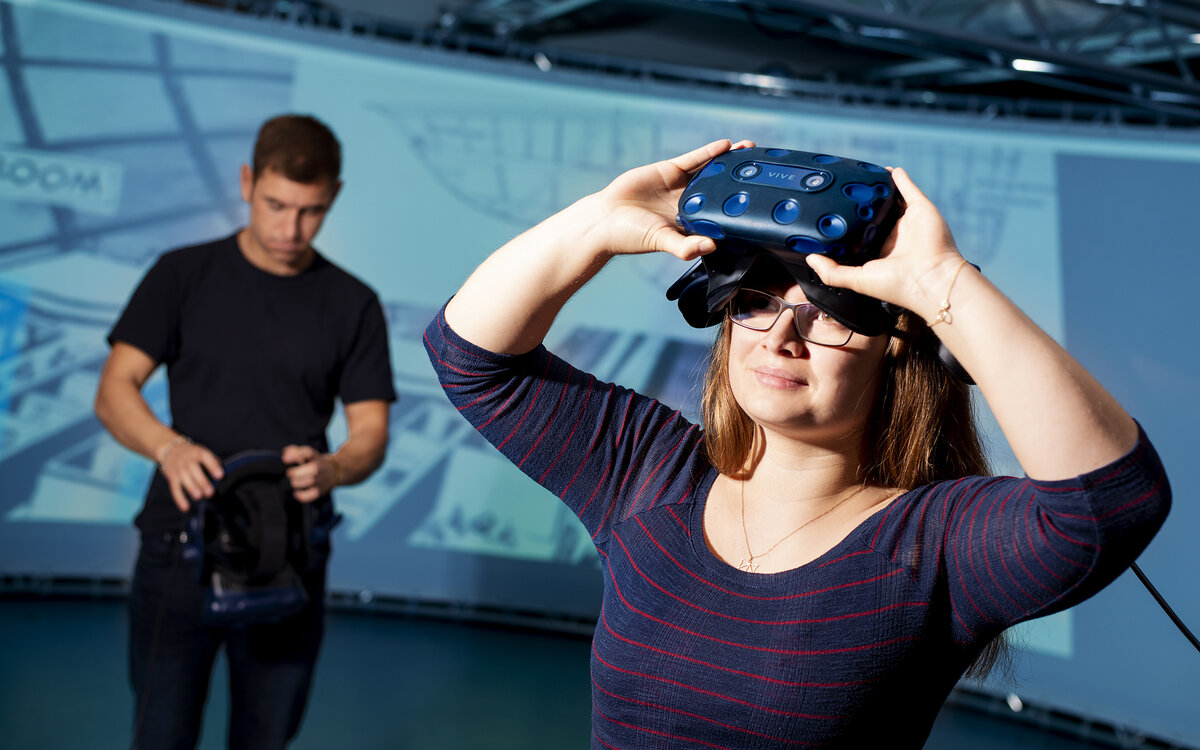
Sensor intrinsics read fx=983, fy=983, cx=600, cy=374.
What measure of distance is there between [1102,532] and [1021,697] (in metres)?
3.65

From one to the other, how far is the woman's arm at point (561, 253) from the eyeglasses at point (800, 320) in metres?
0.11

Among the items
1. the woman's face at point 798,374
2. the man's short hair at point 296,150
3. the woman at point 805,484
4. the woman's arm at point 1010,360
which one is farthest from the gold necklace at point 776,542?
the man's short hair at point 296,150

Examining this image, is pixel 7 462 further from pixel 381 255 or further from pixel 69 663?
pixel 381 255

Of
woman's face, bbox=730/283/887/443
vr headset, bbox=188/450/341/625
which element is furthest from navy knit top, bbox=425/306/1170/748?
vr headset, bbox=188/450/341/625

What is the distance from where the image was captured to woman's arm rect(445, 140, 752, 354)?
3.37ft

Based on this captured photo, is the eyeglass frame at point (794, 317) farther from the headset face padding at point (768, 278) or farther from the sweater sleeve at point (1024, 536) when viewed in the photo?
the sweater sleeve at point (1024, 536)

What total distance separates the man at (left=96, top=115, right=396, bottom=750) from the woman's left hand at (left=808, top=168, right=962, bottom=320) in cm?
136

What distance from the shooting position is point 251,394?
2098mm

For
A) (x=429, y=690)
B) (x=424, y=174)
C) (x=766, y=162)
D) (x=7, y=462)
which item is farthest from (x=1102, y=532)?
(x=7, y=462)

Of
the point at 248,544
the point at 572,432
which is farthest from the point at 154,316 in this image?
the point at 572,432

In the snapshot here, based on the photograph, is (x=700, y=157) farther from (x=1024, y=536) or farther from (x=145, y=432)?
(x=145, y=432)

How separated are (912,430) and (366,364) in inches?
56.9

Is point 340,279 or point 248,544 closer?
point 248,544

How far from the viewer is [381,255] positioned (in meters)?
4.37
